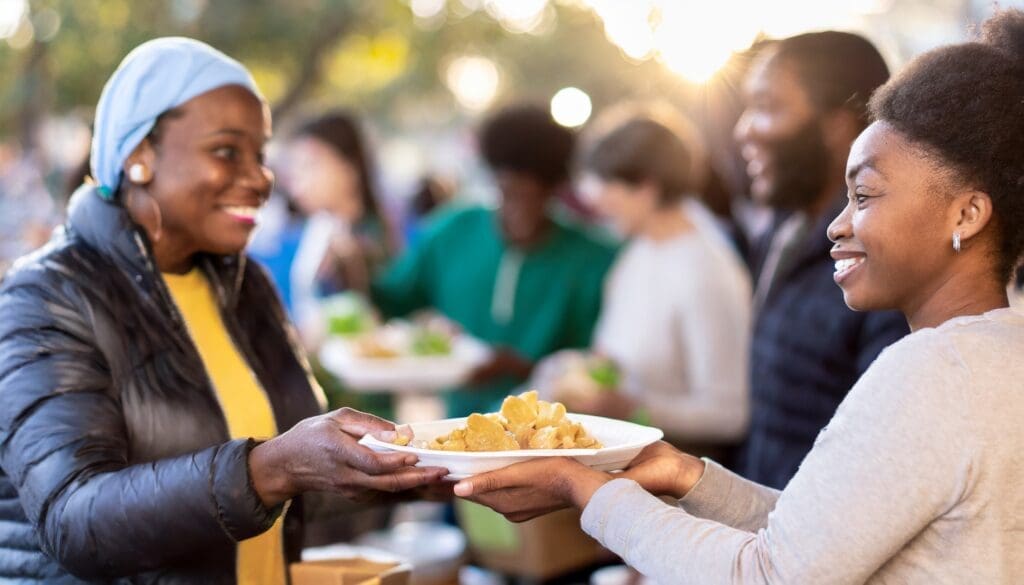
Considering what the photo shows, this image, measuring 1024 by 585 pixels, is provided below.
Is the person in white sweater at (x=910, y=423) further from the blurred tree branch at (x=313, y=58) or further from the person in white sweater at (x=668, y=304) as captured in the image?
the blurred tree branch at (x=313, y=58)

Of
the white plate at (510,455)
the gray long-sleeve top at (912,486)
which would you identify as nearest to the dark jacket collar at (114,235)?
the white plate at (510,455)

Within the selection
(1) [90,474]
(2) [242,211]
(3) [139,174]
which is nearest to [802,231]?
(2) [242,211]

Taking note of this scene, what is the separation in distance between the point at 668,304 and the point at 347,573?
206 centimetres

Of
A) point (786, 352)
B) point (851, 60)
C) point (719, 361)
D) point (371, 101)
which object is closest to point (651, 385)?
point (719, 361)

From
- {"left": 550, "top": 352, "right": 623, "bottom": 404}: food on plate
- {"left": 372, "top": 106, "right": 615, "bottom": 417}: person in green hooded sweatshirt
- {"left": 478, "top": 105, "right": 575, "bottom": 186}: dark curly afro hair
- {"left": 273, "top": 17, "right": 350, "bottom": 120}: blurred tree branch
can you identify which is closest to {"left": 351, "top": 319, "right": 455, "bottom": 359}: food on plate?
{"left": 372, "top": 106, "right": 615, "bottom": 417}: person in green hooded sweatshirt

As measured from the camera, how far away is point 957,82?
1789 mm

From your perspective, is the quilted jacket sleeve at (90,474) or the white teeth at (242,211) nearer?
the quilted jacket sleeve at (90,474)

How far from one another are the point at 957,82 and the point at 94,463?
1.56 metres

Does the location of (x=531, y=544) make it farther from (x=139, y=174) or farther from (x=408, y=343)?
(x=139, y=174)

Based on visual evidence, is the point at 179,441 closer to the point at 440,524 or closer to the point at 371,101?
the point at 440,524

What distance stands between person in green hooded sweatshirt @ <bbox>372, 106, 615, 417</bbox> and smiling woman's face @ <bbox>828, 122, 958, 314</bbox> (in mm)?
3067

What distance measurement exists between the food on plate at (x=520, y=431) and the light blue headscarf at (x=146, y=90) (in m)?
0.95

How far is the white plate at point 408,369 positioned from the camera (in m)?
4.87

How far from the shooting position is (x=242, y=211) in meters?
Answer: 2.49
